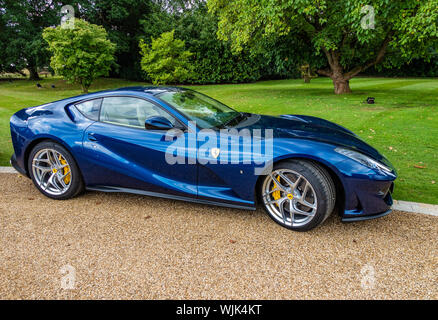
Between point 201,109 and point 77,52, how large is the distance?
15830 mm

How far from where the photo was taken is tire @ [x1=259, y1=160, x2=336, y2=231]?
2727 millimetres

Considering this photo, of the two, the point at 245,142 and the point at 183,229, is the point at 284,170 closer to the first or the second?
the point at 245,142

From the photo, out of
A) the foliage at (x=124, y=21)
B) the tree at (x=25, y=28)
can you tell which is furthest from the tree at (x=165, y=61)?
the tree at (x=25, y=28)

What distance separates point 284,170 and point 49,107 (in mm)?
3061

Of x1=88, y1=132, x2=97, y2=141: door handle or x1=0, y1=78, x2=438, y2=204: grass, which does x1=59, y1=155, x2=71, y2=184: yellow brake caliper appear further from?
x1=0, y1=78, x2=438, y2=204: grass

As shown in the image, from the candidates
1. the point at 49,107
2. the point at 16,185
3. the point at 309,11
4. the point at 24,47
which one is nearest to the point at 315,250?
the point at 49,107

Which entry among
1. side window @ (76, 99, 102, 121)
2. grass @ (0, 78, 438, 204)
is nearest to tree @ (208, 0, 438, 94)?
grass @ (0, 78, 438, 204)

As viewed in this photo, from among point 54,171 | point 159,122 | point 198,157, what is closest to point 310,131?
point 198,157

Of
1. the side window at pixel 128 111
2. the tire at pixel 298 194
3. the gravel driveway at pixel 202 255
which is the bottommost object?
the gravel driveway at pixel 202 255

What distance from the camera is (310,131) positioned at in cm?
323

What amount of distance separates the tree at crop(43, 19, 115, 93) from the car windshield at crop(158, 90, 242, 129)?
1515 centimetres

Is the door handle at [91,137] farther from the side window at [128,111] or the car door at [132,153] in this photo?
the side window at [128,111]

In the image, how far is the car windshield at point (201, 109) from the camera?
3318 mm

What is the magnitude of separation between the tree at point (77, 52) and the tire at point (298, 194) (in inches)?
657
